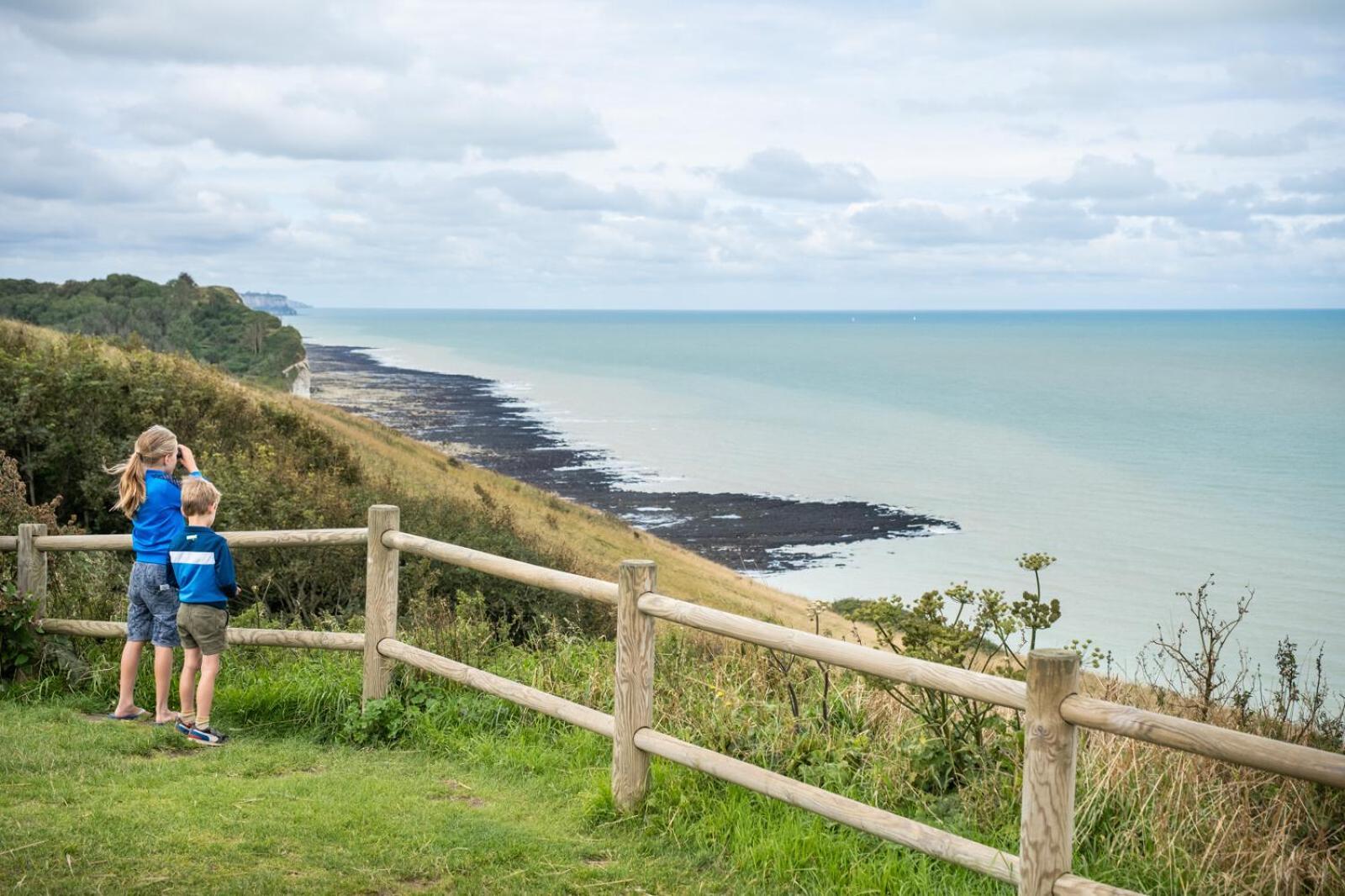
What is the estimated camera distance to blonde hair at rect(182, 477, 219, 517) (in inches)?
264

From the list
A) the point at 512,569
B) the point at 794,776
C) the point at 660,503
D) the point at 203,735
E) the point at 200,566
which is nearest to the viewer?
the point at 794,776

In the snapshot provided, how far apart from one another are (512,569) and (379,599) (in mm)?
1303

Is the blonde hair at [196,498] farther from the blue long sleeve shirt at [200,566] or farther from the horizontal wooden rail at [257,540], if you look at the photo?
the horizontal wooden rail at [257,540]

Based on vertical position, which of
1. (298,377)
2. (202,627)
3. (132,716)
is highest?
(298,377)

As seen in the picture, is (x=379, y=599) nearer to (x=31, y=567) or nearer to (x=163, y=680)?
(x=163, y=680)

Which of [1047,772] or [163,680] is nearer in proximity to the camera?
[1047,772]

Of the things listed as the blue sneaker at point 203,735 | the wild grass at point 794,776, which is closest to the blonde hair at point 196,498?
the blue sneaker at point 203,735

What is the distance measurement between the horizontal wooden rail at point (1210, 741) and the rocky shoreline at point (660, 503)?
3249cm

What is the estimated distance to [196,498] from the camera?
22.0 feet

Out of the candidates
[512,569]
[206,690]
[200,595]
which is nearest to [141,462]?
[200,595]

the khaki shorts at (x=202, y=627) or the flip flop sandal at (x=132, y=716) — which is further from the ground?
the khaki shorts at (x=202, y=627)

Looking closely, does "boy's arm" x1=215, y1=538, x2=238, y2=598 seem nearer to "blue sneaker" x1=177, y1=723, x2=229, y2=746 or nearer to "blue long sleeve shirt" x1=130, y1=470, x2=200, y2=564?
"blue long sleeve shirt" x1=130, y1=470, x2=200, y2=564

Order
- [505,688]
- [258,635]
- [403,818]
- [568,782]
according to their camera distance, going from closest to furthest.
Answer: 1. [403,818]
2. [568,782]
3. [505,688]
4. [258,635]

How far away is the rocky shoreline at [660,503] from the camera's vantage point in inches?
1574
